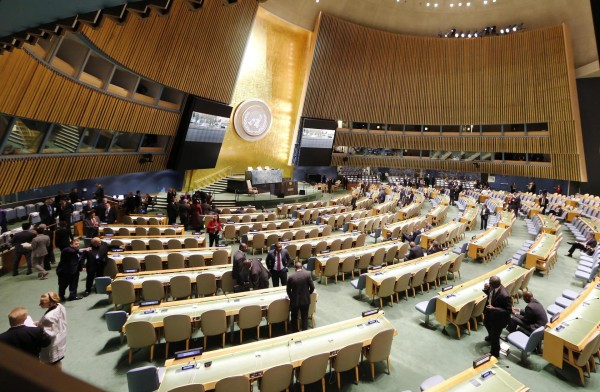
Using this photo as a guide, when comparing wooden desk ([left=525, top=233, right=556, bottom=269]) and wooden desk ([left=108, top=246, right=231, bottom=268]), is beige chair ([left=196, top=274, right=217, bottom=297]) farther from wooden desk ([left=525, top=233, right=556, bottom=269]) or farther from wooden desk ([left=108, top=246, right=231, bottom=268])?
wooden desk ([left=525, top=233, right=556, bottom=269])

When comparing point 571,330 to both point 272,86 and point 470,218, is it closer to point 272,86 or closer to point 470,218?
point 470,218

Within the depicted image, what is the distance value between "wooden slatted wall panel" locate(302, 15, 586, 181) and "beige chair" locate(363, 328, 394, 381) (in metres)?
23.6

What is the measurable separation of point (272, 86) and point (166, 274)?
20.5 meters

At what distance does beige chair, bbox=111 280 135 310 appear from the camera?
6383 mm

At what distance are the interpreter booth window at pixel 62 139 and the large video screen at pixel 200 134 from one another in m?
6.17

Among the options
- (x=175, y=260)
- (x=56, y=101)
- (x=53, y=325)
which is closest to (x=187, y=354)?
(x=53, y=325)

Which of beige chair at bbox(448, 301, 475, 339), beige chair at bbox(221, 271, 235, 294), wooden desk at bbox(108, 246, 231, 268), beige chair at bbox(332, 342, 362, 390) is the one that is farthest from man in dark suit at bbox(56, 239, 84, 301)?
beige chair at bbox(448, 301, 475, 339)

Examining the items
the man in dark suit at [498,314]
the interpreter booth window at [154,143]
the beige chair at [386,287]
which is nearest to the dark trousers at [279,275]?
the beige chair at [386,287]

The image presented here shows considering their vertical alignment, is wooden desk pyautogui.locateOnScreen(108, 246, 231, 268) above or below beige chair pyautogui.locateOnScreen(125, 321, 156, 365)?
above

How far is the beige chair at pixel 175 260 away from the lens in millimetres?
8091

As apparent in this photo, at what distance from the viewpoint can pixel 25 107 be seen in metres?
9.21

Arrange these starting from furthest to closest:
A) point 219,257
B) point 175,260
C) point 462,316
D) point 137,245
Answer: point 137,245 < point 219,257 < point 175,260 < point 462,316

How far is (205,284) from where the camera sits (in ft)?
23.2

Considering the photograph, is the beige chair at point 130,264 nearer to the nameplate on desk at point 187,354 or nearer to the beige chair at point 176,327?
the beige chair at point 176,327
